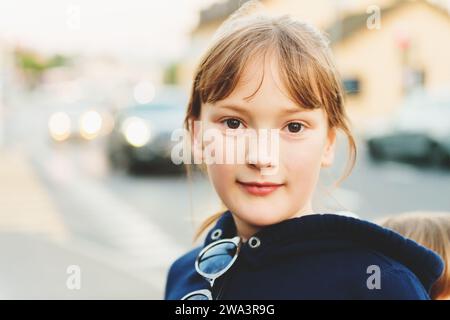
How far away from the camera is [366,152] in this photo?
663 inches

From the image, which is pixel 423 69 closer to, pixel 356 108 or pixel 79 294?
pixel 356 108

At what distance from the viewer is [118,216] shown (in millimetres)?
9008

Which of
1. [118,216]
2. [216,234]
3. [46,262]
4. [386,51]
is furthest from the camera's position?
[386,51]

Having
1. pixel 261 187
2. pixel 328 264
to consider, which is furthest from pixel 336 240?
pixel 261 187

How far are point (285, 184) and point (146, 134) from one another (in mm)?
12150

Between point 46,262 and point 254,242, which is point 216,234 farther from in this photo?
point 46,262

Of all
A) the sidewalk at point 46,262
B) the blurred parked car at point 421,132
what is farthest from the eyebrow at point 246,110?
the blurred parked car at point 421,132

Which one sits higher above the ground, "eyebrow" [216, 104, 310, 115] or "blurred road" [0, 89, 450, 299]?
"eyebrow" [216, 104, 310, 115]

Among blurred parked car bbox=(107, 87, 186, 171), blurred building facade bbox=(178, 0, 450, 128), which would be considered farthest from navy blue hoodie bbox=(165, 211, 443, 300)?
blurred building facade bbox=(178, 0, 450, 128)

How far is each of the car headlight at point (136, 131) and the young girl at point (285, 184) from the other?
39.2ft

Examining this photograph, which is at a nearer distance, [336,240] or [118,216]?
[336,240]

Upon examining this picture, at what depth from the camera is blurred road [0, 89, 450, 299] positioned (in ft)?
18.7

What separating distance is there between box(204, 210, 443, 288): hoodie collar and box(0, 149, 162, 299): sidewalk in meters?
2.62

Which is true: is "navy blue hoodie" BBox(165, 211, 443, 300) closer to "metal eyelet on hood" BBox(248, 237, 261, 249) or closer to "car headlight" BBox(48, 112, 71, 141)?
"metal eyelet on hood" BBox(248, 237, 261, 249)
